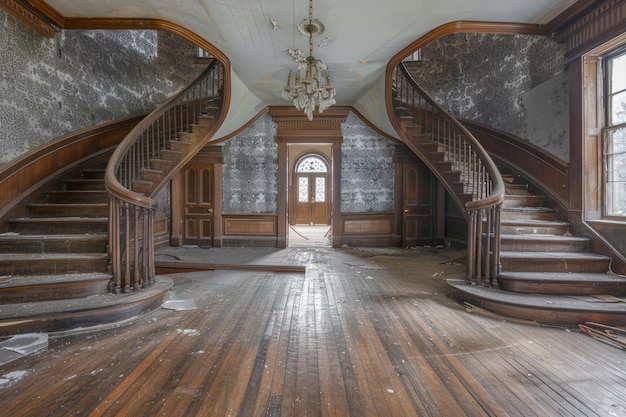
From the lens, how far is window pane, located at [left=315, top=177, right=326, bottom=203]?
12797 mm

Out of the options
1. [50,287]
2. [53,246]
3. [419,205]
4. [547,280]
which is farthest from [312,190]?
[50,287]

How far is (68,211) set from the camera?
12.7ft

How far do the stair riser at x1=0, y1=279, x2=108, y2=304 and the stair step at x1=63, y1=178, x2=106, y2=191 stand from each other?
1.98m

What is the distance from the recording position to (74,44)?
4504 millimetres

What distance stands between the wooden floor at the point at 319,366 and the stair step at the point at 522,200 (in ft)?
6.92

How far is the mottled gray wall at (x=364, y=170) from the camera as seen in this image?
7082mm

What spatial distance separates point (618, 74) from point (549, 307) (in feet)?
9.70

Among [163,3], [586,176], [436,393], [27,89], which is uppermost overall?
[163,3]

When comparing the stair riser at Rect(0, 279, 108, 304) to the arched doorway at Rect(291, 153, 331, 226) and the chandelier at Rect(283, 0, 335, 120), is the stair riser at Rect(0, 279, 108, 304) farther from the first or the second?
the arched doorway at Rect(291, 153, 331, 226)

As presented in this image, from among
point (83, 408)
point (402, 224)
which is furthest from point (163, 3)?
point (402, 224)

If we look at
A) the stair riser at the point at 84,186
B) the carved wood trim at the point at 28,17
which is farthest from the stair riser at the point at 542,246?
the carved wood trim at the point at 28,17

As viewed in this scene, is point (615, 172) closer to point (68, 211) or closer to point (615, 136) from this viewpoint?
point (615, 136)

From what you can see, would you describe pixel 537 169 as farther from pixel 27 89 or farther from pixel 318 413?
pixel 27 89

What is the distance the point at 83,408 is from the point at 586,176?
17.4ft
